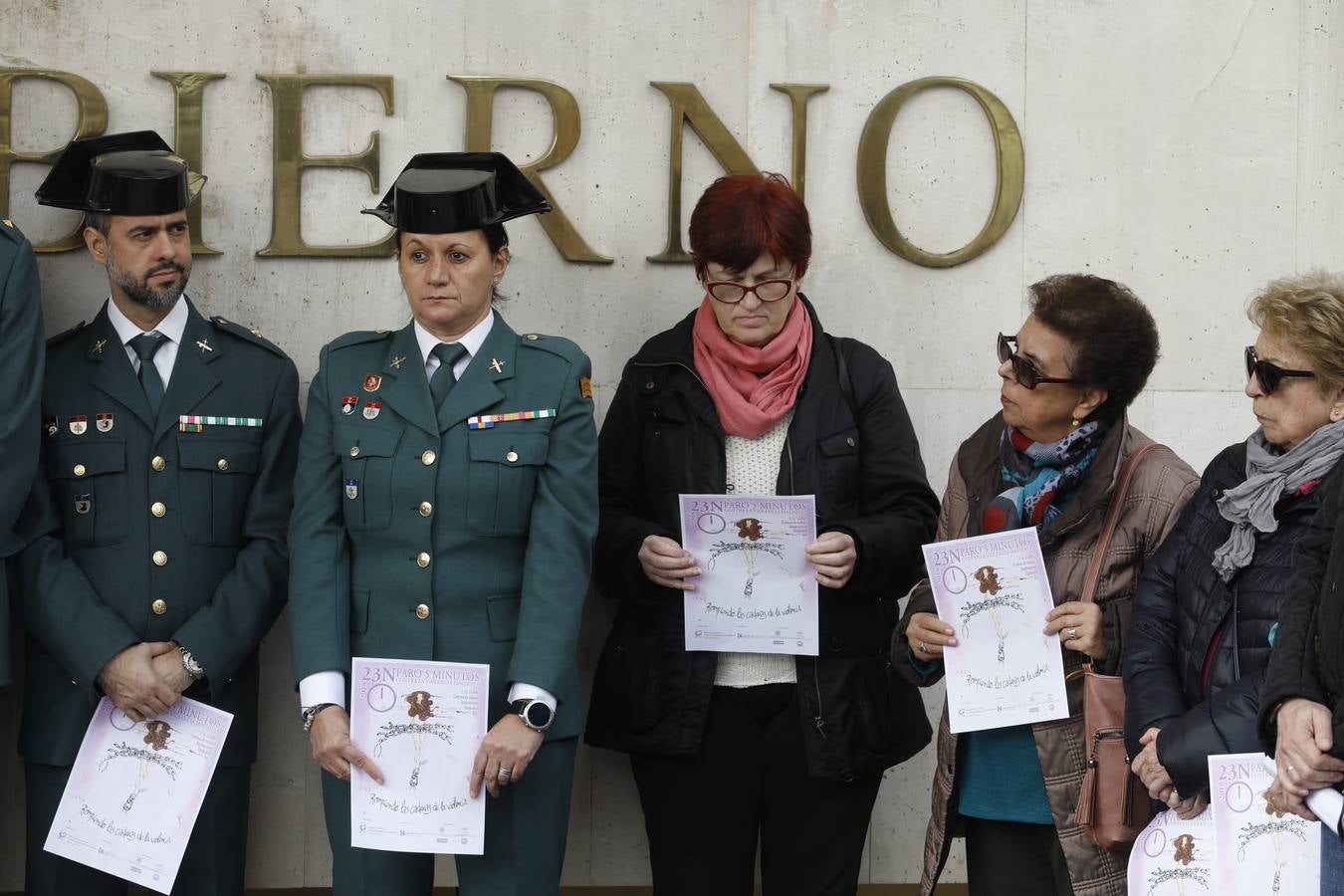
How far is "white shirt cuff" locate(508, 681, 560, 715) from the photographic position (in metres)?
3.60

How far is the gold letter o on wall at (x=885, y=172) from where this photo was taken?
484 centimetres

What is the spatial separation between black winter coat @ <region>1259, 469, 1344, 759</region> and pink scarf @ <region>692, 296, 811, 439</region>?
1449 millimetres

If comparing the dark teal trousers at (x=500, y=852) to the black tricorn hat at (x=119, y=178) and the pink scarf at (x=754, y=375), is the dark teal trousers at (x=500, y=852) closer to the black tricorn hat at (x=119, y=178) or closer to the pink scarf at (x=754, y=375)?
the pink scarf at (x=754, y=375)

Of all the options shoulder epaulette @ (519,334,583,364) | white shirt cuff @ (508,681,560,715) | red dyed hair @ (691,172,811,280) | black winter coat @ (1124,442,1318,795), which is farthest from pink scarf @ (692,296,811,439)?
black winter coat @ (1124,442,1318,795)

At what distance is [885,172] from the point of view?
4.86 m

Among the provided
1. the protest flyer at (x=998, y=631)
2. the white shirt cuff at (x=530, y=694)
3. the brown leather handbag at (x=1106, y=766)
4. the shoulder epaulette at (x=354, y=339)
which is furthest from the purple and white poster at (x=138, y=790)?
the brown leather handbag at (x=1106, y=766)

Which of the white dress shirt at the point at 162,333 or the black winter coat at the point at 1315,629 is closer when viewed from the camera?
the black winter coat at the point at 1315,629

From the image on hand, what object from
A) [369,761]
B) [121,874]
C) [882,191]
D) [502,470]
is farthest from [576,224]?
[121,874]

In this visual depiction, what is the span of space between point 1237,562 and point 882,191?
2082 millimetres

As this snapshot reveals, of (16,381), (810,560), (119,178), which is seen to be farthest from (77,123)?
(810,560)

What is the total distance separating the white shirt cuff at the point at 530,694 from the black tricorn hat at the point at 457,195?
112 centimetres

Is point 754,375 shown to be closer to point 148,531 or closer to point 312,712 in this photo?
point 312,712

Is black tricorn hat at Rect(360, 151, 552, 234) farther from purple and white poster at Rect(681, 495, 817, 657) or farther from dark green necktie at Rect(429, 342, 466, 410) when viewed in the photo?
purple and white poster at Rect(681, 495, 817, 657)

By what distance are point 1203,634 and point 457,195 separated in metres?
2.00
